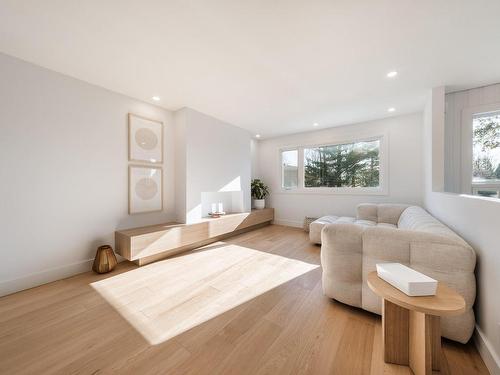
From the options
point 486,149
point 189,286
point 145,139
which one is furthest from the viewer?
point 145,139

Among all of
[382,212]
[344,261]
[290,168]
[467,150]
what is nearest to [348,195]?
[382,212]

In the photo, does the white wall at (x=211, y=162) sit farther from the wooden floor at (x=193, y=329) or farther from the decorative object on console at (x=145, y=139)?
the wooden floor at (x=193, y=329)

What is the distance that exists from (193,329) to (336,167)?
4.19 metres

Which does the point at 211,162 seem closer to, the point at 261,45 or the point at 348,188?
the point at 261,45

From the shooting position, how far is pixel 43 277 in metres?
2.17

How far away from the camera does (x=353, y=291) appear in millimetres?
1625

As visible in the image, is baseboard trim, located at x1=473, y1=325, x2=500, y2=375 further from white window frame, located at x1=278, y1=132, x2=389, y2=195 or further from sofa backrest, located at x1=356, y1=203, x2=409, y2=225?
white window frame, located at x1=278, y1=132, x2=389, y2=195

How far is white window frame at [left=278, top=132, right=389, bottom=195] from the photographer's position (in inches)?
151

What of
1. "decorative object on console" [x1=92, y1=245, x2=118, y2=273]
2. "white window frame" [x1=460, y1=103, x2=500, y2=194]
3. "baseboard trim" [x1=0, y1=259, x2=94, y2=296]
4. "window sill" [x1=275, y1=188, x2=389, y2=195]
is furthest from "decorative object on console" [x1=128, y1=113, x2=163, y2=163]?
"white window frame" [x1=460, y1=103, x2=500, y2=194]

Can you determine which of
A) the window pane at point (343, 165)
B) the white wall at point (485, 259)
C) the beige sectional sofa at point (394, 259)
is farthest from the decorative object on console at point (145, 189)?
the white wall at point (485, 259)

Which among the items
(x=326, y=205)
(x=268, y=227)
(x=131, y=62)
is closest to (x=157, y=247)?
(x=131, y=62)

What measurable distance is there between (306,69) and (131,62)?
197 centimetres

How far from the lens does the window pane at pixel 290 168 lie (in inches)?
199

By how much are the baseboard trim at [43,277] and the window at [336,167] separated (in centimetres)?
433
